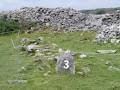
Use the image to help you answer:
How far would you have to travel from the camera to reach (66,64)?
55.8ft

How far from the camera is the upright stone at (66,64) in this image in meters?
16.9

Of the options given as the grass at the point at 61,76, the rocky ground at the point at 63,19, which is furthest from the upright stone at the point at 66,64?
the rocky ground at the point at 63,19

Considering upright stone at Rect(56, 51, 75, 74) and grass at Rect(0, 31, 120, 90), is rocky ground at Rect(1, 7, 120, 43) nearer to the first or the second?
grass at Rect(0, 31, 120, 90)

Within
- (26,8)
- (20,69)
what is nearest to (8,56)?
(20,69)

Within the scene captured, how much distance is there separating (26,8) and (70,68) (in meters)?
25.6

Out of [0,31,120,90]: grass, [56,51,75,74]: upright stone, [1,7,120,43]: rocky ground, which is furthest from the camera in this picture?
[1,7,120,43]: rocky ground

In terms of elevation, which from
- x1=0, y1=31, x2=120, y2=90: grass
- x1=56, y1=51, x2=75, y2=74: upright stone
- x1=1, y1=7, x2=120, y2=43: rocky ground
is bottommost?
x1=1, y1=7, x2=120, y2=43: rocky ground

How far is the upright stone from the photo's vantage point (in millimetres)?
16938

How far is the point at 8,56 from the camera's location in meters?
21.8

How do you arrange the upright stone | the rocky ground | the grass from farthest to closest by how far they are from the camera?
the rocky ground < the upright stone < the grass

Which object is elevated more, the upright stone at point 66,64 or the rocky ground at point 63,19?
the upright stone at point 66,64

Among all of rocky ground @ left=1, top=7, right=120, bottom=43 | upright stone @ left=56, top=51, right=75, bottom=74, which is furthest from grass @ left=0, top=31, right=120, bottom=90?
rocky ground @ left=1, top=7, right=120, bottom=43

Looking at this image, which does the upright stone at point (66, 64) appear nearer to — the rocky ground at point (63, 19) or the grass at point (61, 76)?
the grass at point (61, 76)

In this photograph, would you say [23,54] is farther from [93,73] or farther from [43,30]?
[43,30]
